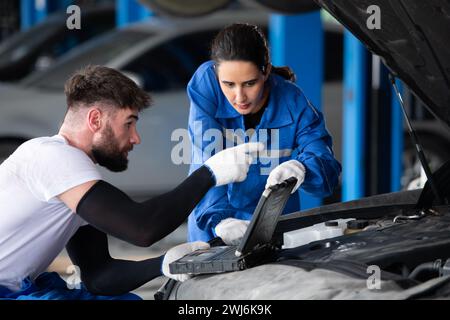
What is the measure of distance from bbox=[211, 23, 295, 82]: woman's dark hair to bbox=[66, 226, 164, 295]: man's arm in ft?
2.05

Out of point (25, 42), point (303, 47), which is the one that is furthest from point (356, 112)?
point (25, 42)

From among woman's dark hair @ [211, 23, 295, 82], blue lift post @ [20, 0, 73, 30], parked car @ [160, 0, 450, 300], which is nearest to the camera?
parked car @ [160, 0, 450, 300]

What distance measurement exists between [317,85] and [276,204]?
9.54 ft

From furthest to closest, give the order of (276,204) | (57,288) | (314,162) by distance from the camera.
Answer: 1. (314,162)
2. (57,288)
3. (276,204)

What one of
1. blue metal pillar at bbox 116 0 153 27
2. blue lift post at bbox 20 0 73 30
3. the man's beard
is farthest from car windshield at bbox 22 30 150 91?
the man's beard

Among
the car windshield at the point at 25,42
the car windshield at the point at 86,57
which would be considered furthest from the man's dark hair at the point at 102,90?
the car windshield at the point at 25,42

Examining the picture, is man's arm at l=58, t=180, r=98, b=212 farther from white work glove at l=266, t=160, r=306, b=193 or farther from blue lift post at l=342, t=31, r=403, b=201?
blue lift post at l=342, t=31, r=403, b=201

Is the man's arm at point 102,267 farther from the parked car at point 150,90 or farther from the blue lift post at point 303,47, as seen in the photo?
the parked car at point 150,90

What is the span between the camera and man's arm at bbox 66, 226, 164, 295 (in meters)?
2.51

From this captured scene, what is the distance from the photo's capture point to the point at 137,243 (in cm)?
229

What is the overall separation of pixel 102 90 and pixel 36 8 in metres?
8.47
